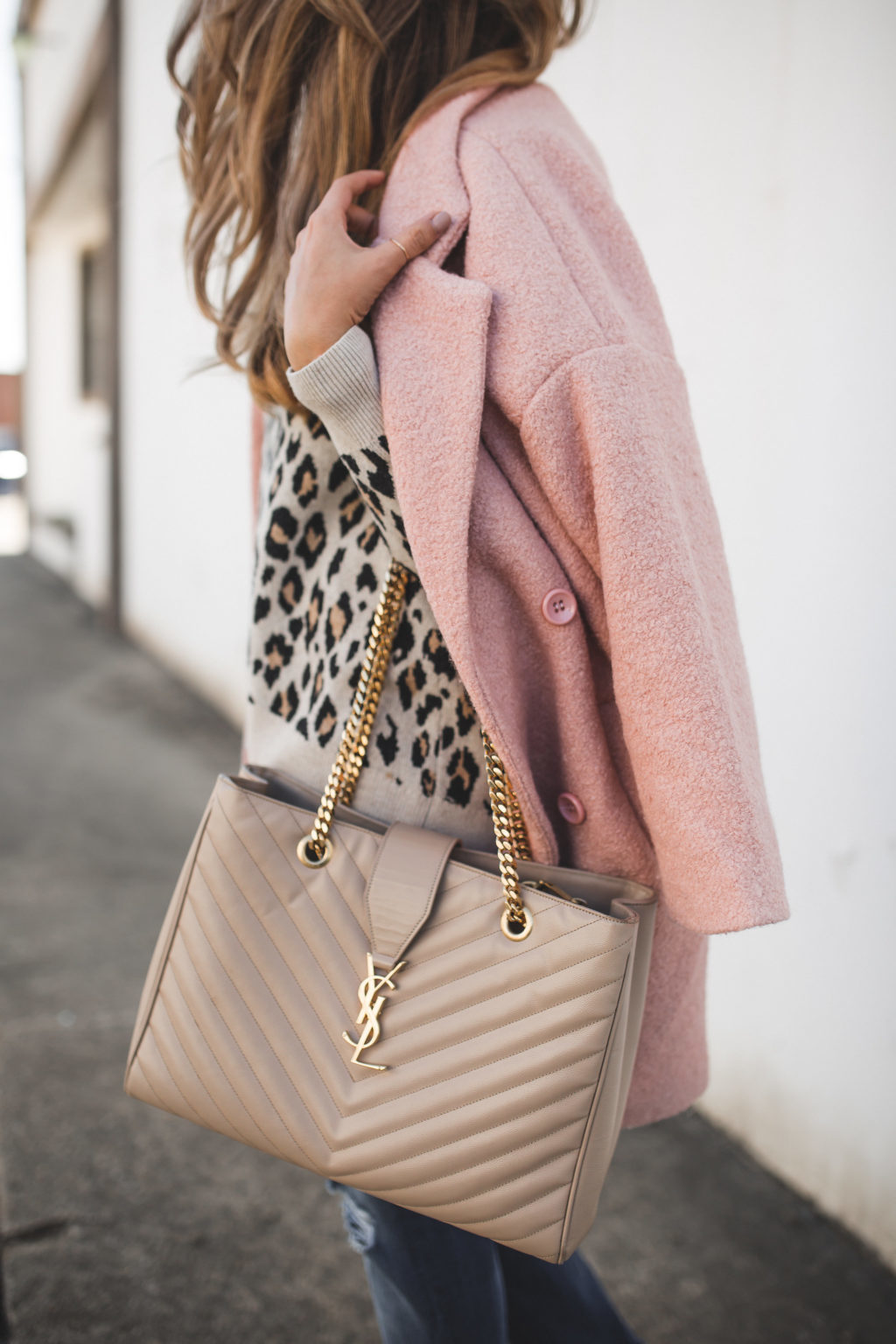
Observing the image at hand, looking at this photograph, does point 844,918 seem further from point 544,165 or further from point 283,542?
point 544,165

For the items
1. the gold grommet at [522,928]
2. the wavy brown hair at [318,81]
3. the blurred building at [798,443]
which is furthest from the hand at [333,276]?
the blurred building at [798,443]

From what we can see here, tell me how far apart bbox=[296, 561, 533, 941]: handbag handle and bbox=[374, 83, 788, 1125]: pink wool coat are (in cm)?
2

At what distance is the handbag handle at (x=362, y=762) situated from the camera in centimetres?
86

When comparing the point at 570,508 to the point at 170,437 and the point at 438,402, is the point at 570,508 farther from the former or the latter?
the point at 170,437

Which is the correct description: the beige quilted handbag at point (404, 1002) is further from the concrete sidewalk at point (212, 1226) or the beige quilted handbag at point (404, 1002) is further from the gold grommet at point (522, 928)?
the concrete sidewalk at point (212, 1226)

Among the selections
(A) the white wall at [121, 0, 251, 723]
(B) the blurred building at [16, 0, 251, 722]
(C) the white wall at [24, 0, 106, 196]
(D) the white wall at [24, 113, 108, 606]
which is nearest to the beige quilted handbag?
(B) the blurred building at [16, 0, 251, 722]

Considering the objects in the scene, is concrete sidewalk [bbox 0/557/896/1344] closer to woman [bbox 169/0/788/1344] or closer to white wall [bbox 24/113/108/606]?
woman [bbox 169/0/788/1344]

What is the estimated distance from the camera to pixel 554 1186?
2.69ft

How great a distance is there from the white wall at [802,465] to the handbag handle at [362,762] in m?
0.91

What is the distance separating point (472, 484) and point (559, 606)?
5.2 inches

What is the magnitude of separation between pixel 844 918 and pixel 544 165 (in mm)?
1290

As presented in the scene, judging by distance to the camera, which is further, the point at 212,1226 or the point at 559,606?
the point at 212,1226

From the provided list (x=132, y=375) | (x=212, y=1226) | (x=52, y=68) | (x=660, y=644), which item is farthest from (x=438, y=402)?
(x=52, y=68)

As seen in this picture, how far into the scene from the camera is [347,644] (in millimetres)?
967
